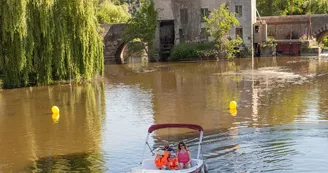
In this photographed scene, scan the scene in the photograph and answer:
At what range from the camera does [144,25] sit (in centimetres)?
6053

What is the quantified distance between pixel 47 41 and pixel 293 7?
142ft

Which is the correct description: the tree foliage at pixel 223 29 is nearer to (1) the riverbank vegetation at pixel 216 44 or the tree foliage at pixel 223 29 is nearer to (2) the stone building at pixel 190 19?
(1) the riverbank vegetation at pixel 216 44

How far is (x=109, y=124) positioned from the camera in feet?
81.8

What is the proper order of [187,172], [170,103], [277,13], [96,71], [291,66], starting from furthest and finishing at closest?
[277,13] < [291,66] < [96,71] < [170,103] < [187,172]

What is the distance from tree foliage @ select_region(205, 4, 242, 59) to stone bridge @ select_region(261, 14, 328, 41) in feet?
24.5

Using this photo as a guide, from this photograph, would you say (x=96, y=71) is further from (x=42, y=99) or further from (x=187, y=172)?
(x=187, y=172)

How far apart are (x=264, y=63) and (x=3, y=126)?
107ft

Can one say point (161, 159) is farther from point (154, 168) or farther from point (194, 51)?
point (194, 51)

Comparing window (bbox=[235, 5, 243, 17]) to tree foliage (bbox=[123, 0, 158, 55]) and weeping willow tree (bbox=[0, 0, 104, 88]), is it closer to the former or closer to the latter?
tree foliage (bbox=[123, 0, 158, 55])

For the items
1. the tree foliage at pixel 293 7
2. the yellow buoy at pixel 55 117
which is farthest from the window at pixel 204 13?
the yellow buoy at pixel 55 117

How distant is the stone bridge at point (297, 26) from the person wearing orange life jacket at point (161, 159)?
5009 cm

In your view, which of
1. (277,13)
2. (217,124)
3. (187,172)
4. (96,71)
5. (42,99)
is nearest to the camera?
(187,172)

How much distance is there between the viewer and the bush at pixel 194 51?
58.8m

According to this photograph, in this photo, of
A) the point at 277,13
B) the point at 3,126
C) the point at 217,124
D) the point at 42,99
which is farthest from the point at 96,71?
the point at 277,13
